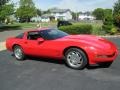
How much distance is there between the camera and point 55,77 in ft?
26.2

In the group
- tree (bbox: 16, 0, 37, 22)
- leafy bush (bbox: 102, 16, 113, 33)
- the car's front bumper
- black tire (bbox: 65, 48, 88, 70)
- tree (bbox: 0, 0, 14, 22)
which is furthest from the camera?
tree (bbox: 16, 0, 37, 22)

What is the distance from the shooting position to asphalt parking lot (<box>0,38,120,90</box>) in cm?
701

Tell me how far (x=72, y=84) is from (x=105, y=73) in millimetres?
1456

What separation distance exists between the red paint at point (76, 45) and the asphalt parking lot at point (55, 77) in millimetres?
390

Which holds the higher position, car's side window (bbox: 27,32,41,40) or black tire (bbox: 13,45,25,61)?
car's side window (bbox: 27,32,41,40)

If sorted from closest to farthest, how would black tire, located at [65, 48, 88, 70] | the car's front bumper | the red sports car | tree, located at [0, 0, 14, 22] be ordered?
the car's front bumper < the red sports car < black tire, located at [65, 48, 88, 70] < tree, located at [0, 0, 14, 22]

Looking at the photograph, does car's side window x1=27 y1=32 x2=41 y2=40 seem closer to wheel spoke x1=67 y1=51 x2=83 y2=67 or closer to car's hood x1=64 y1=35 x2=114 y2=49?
car's hood x1=64 y1=35 x2=114 y2=49

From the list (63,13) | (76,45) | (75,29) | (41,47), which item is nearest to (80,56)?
(76,45)

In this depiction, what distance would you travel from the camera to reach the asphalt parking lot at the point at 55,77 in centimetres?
701

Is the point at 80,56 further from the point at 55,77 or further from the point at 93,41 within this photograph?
the point at 55,77

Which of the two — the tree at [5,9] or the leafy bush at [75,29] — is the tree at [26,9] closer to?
the tree at [5,9]

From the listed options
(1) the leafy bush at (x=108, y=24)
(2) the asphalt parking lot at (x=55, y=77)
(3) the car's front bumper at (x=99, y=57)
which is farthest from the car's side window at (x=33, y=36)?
(1) the leafy bush at (x=108, y=24)

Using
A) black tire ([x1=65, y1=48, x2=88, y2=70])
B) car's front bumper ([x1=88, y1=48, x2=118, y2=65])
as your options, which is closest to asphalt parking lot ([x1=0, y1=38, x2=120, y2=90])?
Answer: black tire ([x1=65, y1=48, x2=88, y2=70])

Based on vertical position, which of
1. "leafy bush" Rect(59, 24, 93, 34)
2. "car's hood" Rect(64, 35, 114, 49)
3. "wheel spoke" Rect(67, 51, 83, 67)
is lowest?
"leafy bush" Rect(59, 24, 93, 34)
